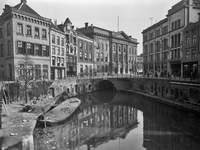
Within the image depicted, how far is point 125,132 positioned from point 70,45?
30.4 m

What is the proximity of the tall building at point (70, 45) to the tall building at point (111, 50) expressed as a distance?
10419 millimetres

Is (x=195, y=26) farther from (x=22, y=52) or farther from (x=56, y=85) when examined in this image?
(x=22, y=52)

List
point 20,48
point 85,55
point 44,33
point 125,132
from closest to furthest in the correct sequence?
point 125,132 → point 20,48 → point 44,33 → point 85,55

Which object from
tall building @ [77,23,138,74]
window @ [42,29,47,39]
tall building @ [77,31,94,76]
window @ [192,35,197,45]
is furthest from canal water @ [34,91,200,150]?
tall building @ [77,23,138,74]

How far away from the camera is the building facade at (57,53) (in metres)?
35.7

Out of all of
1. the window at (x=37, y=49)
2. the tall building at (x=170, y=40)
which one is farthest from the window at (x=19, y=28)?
the tall building at (x=170, y=40)

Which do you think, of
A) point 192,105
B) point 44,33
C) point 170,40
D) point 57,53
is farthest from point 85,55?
point 192,105

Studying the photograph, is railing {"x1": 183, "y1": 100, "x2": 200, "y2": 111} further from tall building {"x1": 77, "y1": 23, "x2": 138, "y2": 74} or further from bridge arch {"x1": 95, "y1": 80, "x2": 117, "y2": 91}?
tall building {"x1": 77, "y1": 23, "x2": 138, "y2": 74}

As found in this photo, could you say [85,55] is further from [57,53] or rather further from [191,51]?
[191,51]

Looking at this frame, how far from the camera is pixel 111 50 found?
5938 centimetres

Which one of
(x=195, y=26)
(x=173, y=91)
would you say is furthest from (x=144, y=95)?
(x=195, y=26)

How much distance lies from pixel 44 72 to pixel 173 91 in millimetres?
→ 25765

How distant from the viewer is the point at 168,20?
41.4m

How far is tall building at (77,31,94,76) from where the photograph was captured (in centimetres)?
4656
